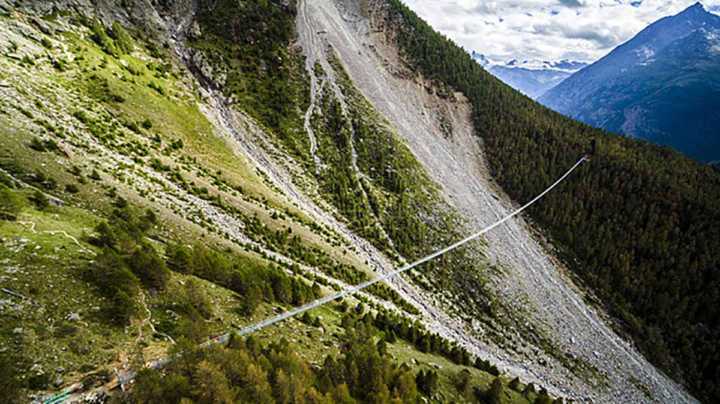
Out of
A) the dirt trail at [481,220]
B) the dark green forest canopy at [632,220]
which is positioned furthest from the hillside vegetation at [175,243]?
the dark green forest canopy at [632,220]

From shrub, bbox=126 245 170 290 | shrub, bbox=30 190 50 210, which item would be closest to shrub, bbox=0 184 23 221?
shrub, bbox=30 190 50 210

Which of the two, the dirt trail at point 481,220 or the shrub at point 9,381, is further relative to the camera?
the dirt trail at point 481,220

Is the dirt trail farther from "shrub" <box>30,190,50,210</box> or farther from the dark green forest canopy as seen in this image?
"shrub" <box>30,190,50,210</box>

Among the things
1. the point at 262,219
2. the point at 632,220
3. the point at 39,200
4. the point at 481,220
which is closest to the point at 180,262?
the point at 39,200

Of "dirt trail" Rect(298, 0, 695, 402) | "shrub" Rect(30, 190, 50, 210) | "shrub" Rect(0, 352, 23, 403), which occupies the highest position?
"dirt trail" Rect(298, 0, 695, 402)

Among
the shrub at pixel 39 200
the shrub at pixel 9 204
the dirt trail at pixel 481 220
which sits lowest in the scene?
the shrub at pixel 39 200

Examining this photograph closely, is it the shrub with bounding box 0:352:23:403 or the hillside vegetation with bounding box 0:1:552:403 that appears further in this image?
the hillside vegetation with bounding box 0:1:552:403

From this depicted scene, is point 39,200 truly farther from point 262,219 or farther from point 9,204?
point 262,219

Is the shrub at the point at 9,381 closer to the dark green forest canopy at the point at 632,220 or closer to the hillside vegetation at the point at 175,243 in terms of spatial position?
the hillside vegetation at the point at 175,243
